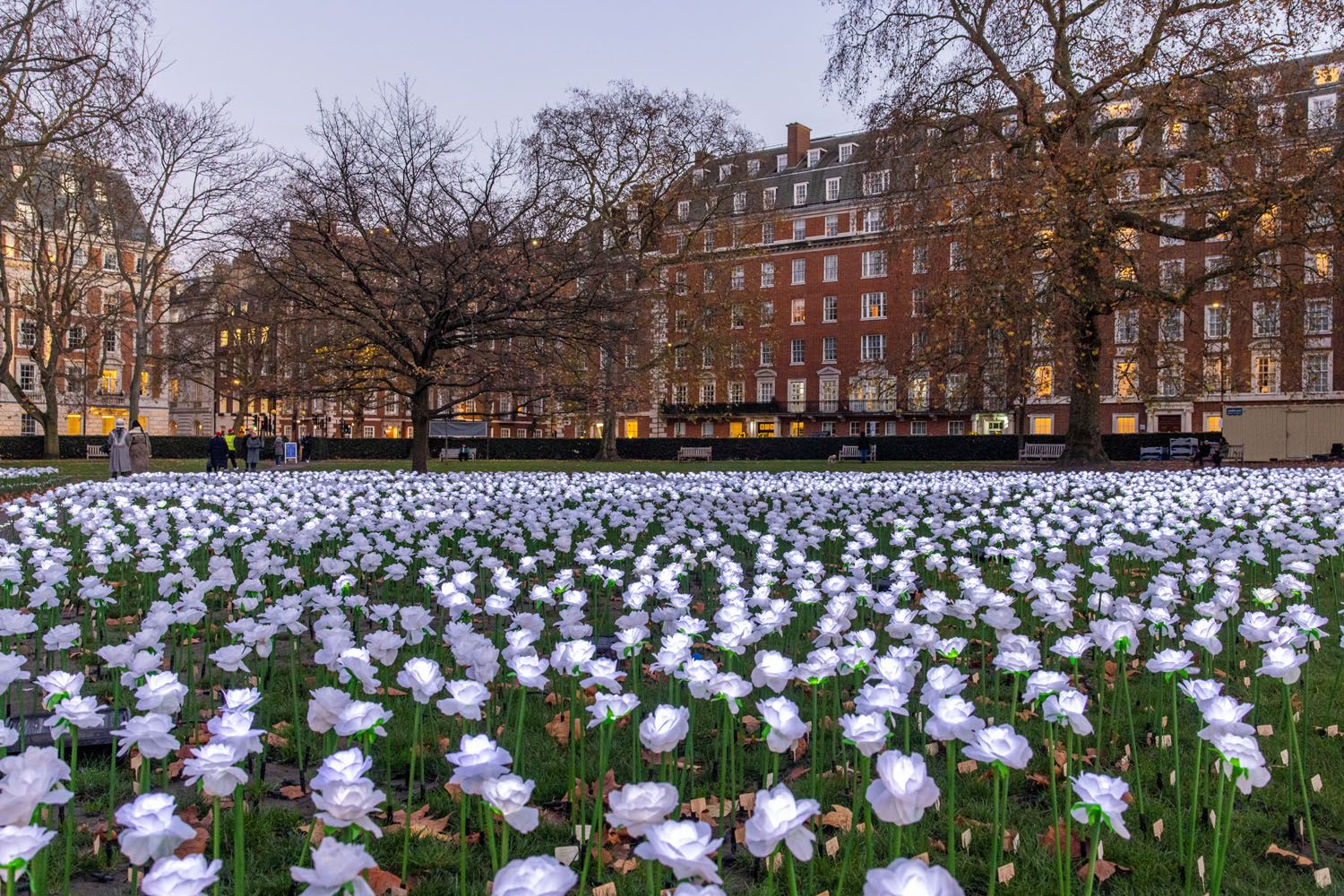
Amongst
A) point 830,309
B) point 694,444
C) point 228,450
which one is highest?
point 830,309

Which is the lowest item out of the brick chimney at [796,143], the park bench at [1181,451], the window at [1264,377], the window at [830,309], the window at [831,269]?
the park bench at [1181,451]

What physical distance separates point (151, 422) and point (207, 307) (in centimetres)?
3566

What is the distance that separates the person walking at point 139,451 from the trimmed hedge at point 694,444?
21516 mm

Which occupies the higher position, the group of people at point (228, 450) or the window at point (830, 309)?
the window at point (830, 309)

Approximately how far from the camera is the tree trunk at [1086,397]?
79.9 ft

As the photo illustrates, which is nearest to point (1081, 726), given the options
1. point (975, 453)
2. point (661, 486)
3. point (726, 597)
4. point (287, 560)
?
point (726, 597)

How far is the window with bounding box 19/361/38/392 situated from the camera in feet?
203

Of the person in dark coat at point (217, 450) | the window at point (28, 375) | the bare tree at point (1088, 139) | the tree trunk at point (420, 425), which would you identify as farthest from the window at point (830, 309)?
the window at point (28, 375)

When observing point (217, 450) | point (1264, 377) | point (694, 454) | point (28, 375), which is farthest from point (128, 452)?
point (1264, 377)

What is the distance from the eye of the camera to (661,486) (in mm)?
13430

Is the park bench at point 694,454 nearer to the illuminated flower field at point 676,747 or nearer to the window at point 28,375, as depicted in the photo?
the illuminated flower field at point 676,747

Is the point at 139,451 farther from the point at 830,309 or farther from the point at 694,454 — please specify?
the point at 830,309

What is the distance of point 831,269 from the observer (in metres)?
68.0

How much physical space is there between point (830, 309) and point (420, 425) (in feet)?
167
